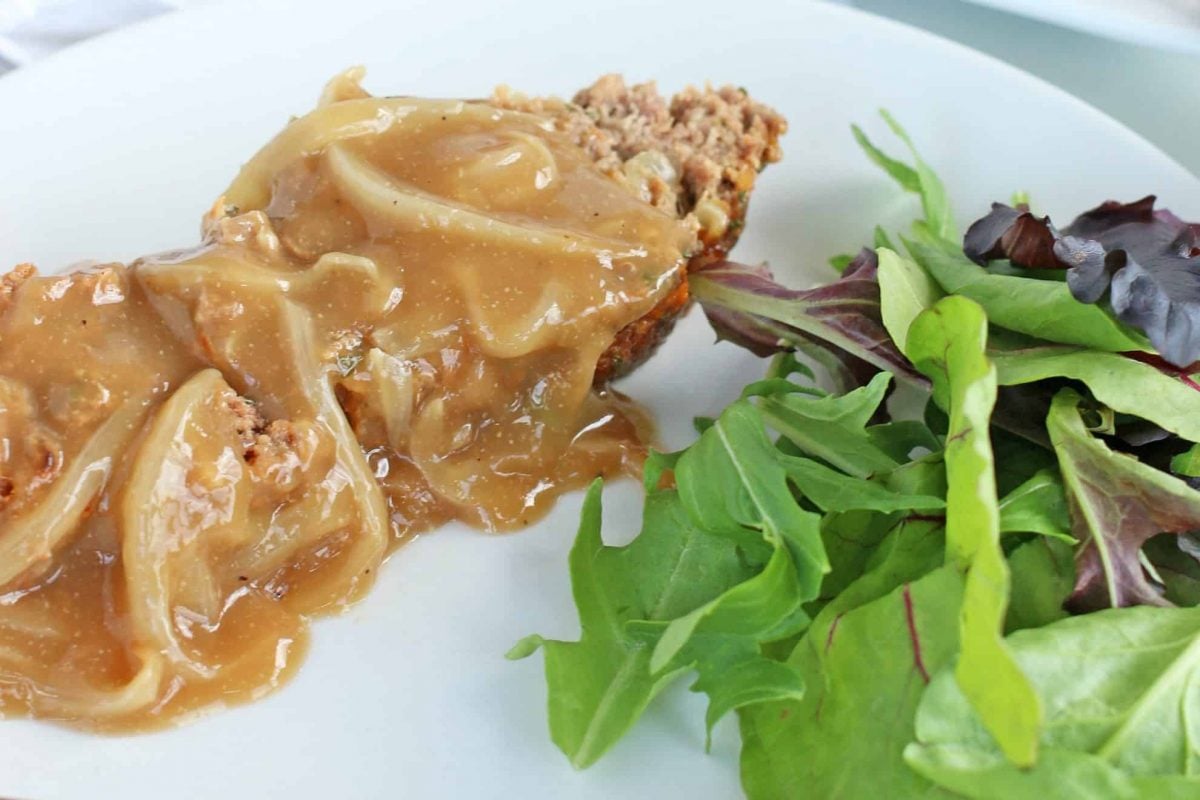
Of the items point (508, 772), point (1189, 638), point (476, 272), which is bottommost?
point (508, 772)

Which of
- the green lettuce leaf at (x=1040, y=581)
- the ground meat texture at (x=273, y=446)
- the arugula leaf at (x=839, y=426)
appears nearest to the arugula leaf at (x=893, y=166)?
the arugula leaf at (x=839, y=426)

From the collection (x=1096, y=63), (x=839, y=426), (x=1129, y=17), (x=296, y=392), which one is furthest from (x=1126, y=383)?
(x=1096, y=63)

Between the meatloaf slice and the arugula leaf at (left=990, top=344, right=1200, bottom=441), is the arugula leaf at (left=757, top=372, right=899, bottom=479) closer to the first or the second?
the arugula leaf at (left=990, top=344, right=1200, bottom=441)

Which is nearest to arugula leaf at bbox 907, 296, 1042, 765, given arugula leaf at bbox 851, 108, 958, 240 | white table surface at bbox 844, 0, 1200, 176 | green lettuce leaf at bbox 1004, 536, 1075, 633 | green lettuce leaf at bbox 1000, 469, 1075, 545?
green lettuce leaf at bbox 1000, 469, 1075, 545

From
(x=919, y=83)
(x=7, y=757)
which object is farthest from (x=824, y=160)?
(x=7, y=757)

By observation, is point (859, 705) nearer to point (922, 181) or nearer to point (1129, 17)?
point (922, 181)

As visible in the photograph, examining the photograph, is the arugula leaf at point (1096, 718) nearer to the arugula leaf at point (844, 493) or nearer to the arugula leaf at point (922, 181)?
the arugula leaf at point (844, 493)

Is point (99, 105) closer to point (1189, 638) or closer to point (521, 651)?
point (521, 651)
